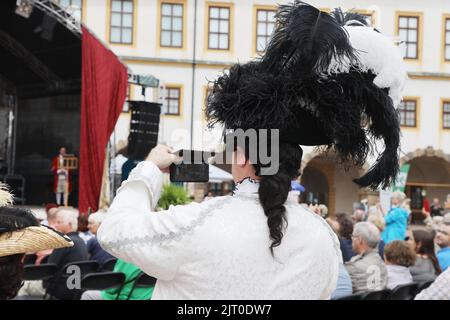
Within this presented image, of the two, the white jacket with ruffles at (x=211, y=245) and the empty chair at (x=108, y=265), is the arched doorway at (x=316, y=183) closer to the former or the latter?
the empty chair at (x=108, y=265)

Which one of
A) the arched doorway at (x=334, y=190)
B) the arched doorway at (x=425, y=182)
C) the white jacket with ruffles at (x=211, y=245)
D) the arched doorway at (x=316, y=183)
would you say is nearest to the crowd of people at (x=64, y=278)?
the white jacket with ruffles at (x=211, y=245)

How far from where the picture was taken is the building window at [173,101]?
23.9m

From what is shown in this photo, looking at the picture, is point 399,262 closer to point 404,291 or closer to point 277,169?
point 404,291

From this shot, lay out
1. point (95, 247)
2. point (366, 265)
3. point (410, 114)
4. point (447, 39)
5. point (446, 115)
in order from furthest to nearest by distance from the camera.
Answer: point (446, 115), point (410, 114), point (447, 39), point (95, 247), point (366, 265)

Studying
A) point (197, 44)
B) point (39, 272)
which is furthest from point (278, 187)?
point (197, 44)

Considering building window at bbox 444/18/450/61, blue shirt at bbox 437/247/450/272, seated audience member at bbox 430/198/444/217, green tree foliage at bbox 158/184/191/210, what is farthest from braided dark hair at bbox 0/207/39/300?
building window at bbox 444/18/450/61

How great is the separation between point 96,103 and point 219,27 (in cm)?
1309

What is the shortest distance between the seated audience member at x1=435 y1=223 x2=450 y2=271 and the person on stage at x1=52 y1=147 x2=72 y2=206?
40.0 feet

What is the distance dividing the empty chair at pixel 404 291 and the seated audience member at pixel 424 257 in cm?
28

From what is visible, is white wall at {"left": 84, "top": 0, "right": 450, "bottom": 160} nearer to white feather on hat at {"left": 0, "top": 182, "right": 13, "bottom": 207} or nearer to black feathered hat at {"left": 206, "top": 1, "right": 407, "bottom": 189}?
white feather on hat at {"left": 0, "top": 182, "right": 13, "bottom": 207}

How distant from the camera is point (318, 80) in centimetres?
193

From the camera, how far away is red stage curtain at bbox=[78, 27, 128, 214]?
11172mm

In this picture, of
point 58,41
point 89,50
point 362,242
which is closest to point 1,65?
point 58,41

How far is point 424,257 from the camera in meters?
5.38
